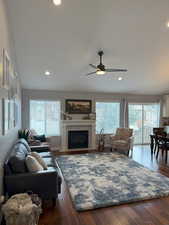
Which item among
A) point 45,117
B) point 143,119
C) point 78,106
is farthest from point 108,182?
point 143,119

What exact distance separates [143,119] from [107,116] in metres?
1.88

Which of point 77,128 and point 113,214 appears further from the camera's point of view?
point 77,128

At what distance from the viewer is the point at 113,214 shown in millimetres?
2557

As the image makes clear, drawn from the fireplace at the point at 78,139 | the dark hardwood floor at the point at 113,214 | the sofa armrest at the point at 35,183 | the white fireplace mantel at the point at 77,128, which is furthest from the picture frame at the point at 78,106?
the sofa armrest at the point at 35,183

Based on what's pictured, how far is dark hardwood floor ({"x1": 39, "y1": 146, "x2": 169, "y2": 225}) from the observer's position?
2.38 meters

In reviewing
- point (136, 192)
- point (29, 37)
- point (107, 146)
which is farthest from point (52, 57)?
point (107, 146)

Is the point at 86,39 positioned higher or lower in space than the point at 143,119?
higher

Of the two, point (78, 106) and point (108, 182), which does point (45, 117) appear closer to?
point (78, 106)

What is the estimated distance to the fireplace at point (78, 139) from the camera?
6805 millimetres

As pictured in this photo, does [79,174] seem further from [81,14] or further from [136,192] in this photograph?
[81,14]

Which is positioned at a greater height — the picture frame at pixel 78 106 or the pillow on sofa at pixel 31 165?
the picture frame at pixel 78 106

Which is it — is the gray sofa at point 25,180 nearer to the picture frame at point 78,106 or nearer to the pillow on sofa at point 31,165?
the pillow on sofa at point 31,165

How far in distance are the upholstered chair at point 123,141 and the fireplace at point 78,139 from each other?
1211 millimetres

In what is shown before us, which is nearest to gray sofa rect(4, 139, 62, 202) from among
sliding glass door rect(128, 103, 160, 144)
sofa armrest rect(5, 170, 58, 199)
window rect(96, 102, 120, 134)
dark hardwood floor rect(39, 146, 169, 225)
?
sofa armrest rect(5, 170, 58, 199)
